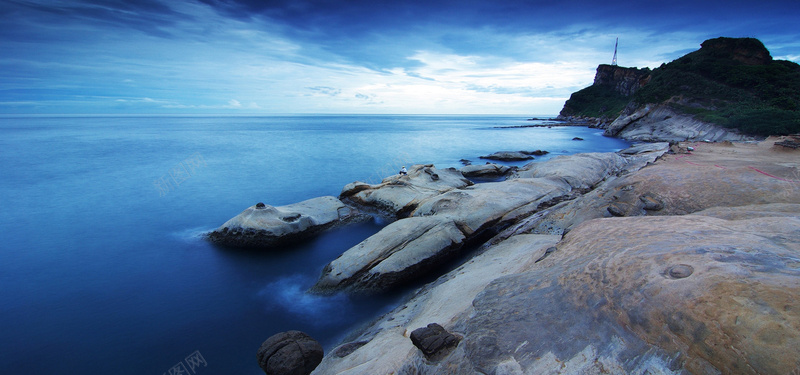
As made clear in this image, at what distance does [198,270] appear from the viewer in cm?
1204

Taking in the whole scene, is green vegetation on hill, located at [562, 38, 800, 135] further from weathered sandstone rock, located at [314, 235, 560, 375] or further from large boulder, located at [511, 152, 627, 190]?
weathered sandstone rock, located at [314, 235, 560, 375]

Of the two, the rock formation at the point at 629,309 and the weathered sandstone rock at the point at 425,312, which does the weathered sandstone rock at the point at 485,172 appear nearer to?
the weathered sandstone rock at the point at 425,312

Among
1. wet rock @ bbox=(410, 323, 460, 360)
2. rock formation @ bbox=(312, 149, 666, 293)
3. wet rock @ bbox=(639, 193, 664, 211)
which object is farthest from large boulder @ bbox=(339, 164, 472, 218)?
wet rock @ bbox=(410, 323, 460, 360)

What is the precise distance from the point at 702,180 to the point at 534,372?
966 centimetres

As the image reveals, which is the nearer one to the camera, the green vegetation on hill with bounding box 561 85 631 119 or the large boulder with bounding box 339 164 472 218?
the large boulder with bounding box 339 164 472 218

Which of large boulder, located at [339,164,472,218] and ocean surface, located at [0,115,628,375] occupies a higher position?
large boulder, located at [339,164,472,218]

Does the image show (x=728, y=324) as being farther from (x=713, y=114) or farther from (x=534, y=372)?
(x=713, y=114)

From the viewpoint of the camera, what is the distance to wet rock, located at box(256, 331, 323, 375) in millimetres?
6051

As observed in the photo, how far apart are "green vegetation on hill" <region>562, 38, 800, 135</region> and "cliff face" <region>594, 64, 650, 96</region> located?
3079cm

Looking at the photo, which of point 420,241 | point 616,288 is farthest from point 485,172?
point 616,288

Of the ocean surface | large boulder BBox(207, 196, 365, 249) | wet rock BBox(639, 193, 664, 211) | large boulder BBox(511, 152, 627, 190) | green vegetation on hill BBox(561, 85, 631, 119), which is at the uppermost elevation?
green vegetation on hill BBox(561, 85, 631, 119)

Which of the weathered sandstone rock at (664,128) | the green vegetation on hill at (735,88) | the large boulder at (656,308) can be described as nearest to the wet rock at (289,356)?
the large boulder at (656,308)

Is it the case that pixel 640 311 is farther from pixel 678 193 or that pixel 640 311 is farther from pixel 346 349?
pixel 678 193

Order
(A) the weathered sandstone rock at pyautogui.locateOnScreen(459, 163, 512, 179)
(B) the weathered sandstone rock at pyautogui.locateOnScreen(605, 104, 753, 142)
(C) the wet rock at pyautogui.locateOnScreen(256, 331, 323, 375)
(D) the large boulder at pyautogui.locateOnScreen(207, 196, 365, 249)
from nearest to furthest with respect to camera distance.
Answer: (C) the wet rock at pyautogui.locateOnScreen(256, 331, 323, 375)
(D) the large boulder at pyautogui.locateOnScreen(207, 196, 365, 249)
(A) the weathered sandstone rock at pyautogui.locateOnScreen(459, 163, 512, 179)
(B) the weathered sandstone rock at pyautogui.locateOnScreen(605, 104, 753, 142)
